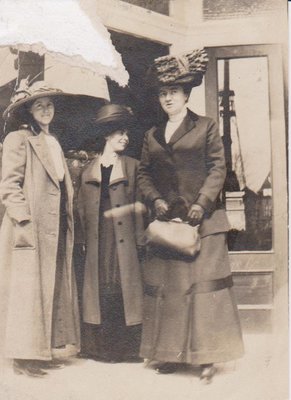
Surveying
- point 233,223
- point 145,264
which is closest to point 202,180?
point 233,223

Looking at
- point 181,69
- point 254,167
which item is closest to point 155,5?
point 181,69

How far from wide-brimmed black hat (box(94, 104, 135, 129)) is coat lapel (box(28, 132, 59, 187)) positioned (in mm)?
304

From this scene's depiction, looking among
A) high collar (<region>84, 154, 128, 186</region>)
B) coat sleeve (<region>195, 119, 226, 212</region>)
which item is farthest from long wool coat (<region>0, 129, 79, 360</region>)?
coat sleeve (<region>195, 119, 226, 212</region>)

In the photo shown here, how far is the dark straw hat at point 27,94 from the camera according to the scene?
3658mm

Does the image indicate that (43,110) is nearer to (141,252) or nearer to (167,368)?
(141,252)

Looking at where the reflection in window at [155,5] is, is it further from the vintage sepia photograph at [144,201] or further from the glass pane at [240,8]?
the glass pane at [240,8]

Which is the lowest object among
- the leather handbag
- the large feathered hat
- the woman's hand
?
the leather handbag

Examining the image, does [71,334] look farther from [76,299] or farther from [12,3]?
[12,3]

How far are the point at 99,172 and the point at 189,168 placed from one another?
481 mm

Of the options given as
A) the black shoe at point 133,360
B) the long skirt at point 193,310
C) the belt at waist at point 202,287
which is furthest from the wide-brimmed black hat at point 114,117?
the black shoe at point 133,360

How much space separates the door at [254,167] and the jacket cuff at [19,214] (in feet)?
3.44

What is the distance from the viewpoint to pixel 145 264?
141 inches

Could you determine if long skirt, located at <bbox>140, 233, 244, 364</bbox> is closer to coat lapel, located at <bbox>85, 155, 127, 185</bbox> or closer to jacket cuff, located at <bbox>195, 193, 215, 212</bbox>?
jacket cuff, located at <bbox>195, 193, 215, 212</bbox>

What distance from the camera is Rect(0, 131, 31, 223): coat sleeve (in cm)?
361
